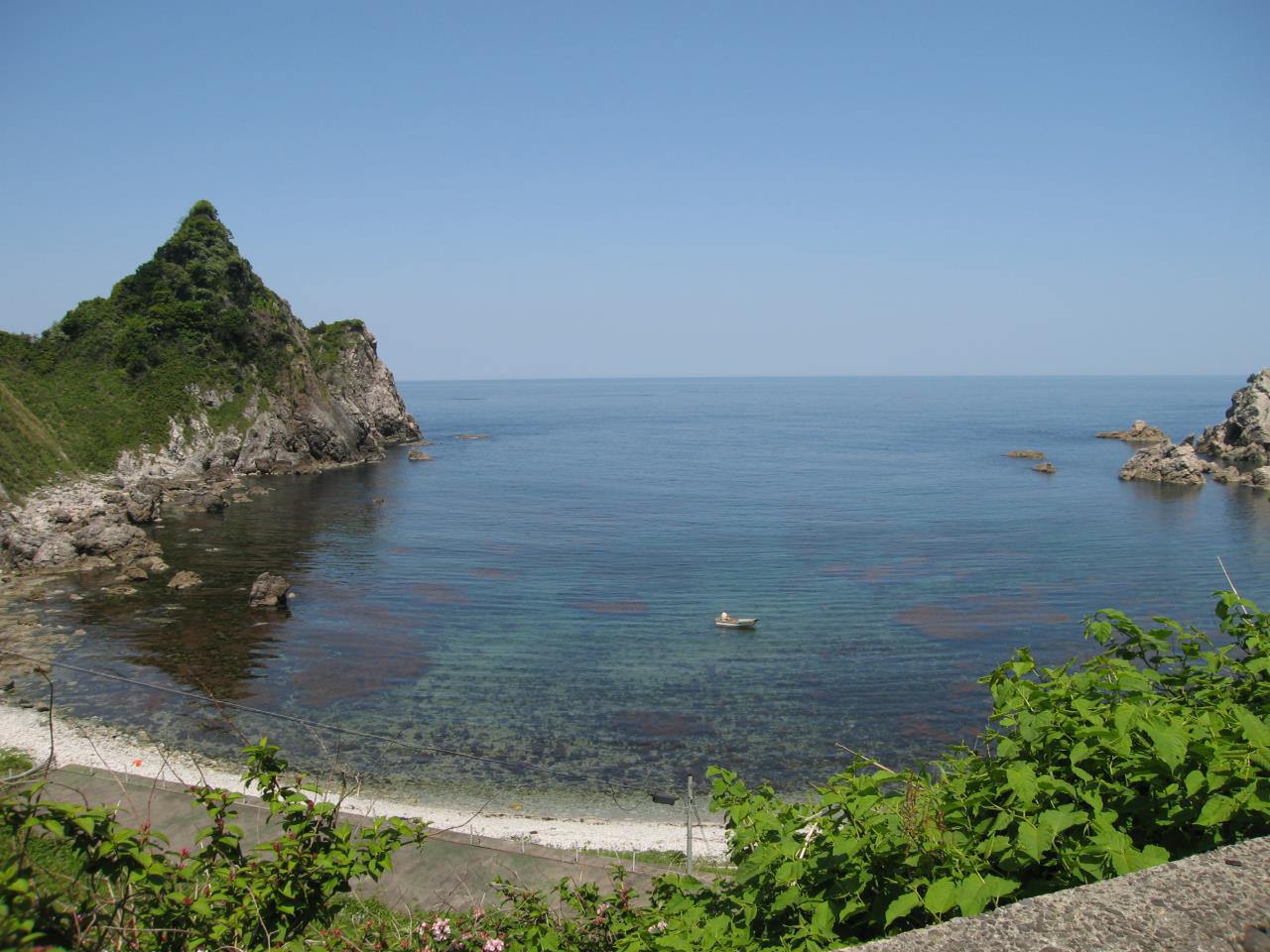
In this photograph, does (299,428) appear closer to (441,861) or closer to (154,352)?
(154,352)

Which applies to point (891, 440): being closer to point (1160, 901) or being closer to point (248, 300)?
point (248, 300)

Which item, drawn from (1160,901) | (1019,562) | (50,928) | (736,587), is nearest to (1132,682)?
(1160,901)

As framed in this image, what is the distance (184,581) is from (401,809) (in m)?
A: 27.4

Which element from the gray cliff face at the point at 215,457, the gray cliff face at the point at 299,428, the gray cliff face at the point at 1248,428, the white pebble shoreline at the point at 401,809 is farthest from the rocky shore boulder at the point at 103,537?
the gray cliff face at the point at 1248,428

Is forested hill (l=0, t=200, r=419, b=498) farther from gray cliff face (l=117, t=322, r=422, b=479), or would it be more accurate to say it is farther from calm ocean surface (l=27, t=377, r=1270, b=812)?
calm ocean surface (l=27, t=377, r=1270, b=812)

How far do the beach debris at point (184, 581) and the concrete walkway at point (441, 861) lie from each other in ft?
85.5

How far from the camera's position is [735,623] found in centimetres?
3791

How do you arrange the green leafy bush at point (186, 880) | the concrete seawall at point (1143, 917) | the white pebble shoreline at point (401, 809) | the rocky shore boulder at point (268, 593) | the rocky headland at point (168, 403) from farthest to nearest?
the rocky headland at point (168, 403) → the rocky shore boulder at point (268, 593) → the white pebble shoreline at point (401, 809) → the green leafy bush at point (186, 880) → the concrete seawall at point (1143, 917)

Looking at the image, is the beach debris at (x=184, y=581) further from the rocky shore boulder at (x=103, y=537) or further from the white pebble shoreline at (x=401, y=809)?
the white pebble shoreline at (x=401, y=809)

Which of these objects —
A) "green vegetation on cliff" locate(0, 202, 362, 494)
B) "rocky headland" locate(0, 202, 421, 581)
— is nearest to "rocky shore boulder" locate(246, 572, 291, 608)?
"rocky headland" locate(0, 202, 421, 581)

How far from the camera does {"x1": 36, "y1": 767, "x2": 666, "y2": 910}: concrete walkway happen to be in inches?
591

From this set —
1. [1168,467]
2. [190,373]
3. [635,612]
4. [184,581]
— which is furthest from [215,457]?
[1168,467]

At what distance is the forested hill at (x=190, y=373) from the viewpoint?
74562 millimetres

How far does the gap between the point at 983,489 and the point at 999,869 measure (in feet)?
267
